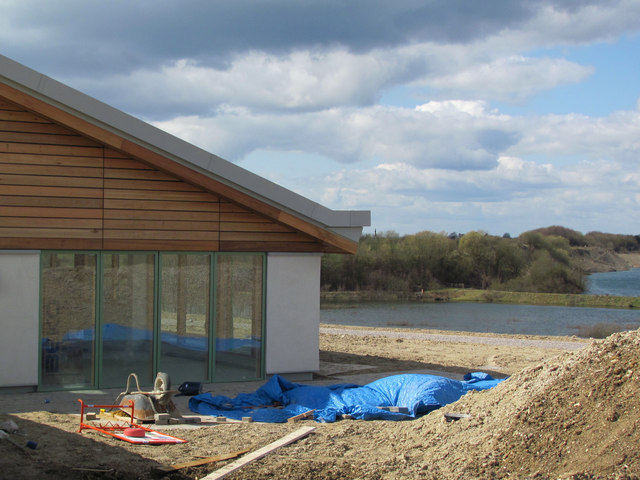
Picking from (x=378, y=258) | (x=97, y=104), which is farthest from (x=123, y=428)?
(x=378, y=258)

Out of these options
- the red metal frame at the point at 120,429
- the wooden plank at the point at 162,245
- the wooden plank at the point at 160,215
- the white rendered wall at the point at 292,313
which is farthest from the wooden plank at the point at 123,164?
the red metal frame at the point at 120,429

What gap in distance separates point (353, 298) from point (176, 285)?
35.5m

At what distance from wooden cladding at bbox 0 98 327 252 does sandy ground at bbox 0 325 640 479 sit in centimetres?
260

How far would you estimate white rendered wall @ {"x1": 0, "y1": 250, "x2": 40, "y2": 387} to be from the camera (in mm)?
9656

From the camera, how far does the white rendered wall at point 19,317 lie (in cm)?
966

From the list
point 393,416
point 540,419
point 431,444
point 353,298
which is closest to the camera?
point 540,419

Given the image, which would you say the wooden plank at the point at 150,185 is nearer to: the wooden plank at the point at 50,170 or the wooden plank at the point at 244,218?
the wooden plank at the point at 50,170

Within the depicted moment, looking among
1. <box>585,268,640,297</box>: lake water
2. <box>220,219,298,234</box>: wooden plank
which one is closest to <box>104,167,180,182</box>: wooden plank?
<box>220,219,298,234</box>: wooden plank

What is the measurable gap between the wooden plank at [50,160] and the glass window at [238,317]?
2422mm

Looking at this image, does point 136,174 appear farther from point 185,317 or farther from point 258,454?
point 258,454

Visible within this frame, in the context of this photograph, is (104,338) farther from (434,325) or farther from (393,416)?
(434,325)

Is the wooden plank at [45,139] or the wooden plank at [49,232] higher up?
the wooden plank at [45,139]

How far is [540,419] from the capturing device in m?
6.19

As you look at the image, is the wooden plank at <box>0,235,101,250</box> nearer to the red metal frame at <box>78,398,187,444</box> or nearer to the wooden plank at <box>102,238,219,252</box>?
the wooden plank at <box>102,238,219,252</box>
